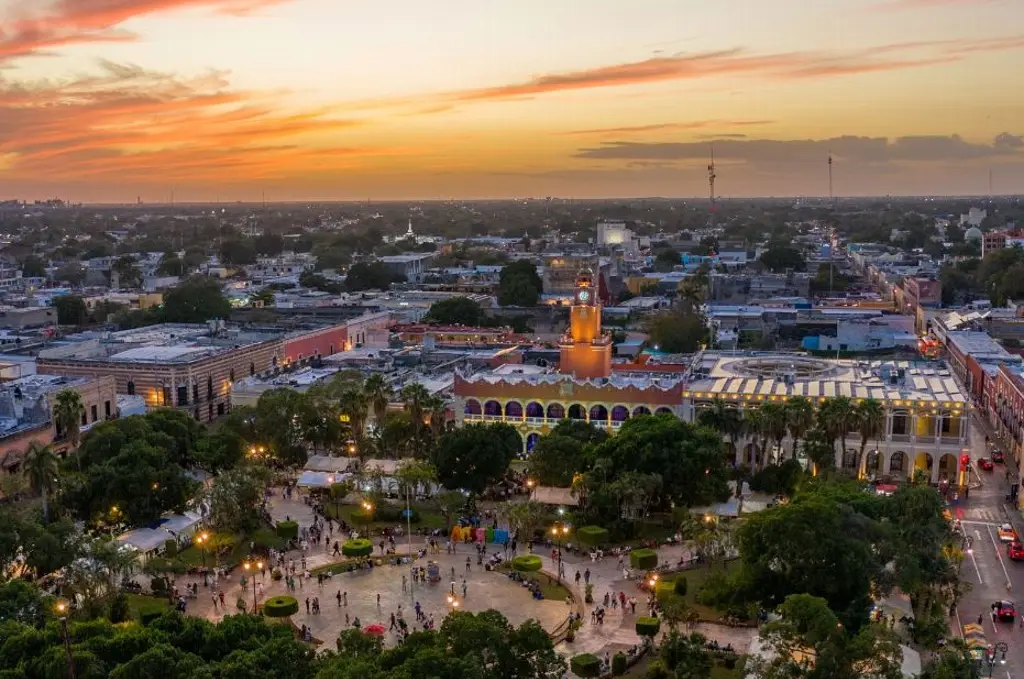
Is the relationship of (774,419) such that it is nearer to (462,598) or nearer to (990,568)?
(990,568)

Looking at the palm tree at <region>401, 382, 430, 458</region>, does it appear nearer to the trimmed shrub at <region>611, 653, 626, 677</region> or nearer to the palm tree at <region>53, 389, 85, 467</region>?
the palm tree at <region>53, 389, 85, 467</region>

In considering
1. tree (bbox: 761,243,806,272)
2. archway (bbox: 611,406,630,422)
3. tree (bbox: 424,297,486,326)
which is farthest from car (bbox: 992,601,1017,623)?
tree (bbox: 761,243,806,272)

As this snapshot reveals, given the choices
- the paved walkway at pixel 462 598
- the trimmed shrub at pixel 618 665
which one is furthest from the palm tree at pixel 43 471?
the trimmed shrub at pixel 618 665

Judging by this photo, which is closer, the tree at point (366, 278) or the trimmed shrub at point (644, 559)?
the trimmed shrub at point (644, 559)

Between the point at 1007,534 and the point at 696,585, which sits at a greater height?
the point at 696,585

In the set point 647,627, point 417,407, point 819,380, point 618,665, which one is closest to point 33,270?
point 417,407

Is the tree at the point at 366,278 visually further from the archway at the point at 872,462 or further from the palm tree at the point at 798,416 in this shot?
the palm tree at the point at 798,416
